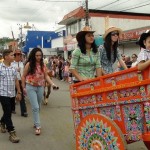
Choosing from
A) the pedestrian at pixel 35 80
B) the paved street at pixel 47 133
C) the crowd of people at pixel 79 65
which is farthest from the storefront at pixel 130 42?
the crowd of people at pixel 79 65

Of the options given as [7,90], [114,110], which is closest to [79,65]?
[114,110]

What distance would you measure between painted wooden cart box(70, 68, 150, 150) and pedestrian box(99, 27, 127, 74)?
38.8 inches

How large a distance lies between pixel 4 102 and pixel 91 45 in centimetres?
207

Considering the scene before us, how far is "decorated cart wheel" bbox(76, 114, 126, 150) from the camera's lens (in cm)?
400

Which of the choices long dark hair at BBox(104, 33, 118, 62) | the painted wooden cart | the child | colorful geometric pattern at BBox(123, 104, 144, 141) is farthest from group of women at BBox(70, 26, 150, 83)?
colorful geometric pattern at BBox(123, 104, 144, 141)

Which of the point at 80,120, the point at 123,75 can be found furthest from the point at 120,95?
the point at 80,120

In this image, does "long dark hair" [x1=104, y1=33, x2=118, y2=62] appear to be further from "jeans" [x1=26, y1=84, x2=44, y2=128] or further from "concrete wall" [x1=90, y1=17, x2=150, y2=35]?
"concrete wall" [x1=90, y1=17, x2=150, y2=35]

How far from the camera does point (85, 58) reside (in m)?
5.22

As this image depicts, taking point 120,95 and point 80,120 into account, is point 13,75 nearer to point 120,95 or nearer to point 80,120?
point 80,120

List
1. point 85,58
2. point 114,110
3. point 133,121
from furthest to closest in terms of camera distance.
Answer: point 85,58, point 114,110, point 133,121

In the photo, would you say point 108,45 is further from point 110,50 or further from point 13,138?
point 13,138

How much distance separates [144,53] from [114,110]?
789 mm

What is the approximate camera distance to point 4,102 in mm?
6312

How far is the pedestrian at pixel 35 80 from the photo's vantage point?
6.79m
